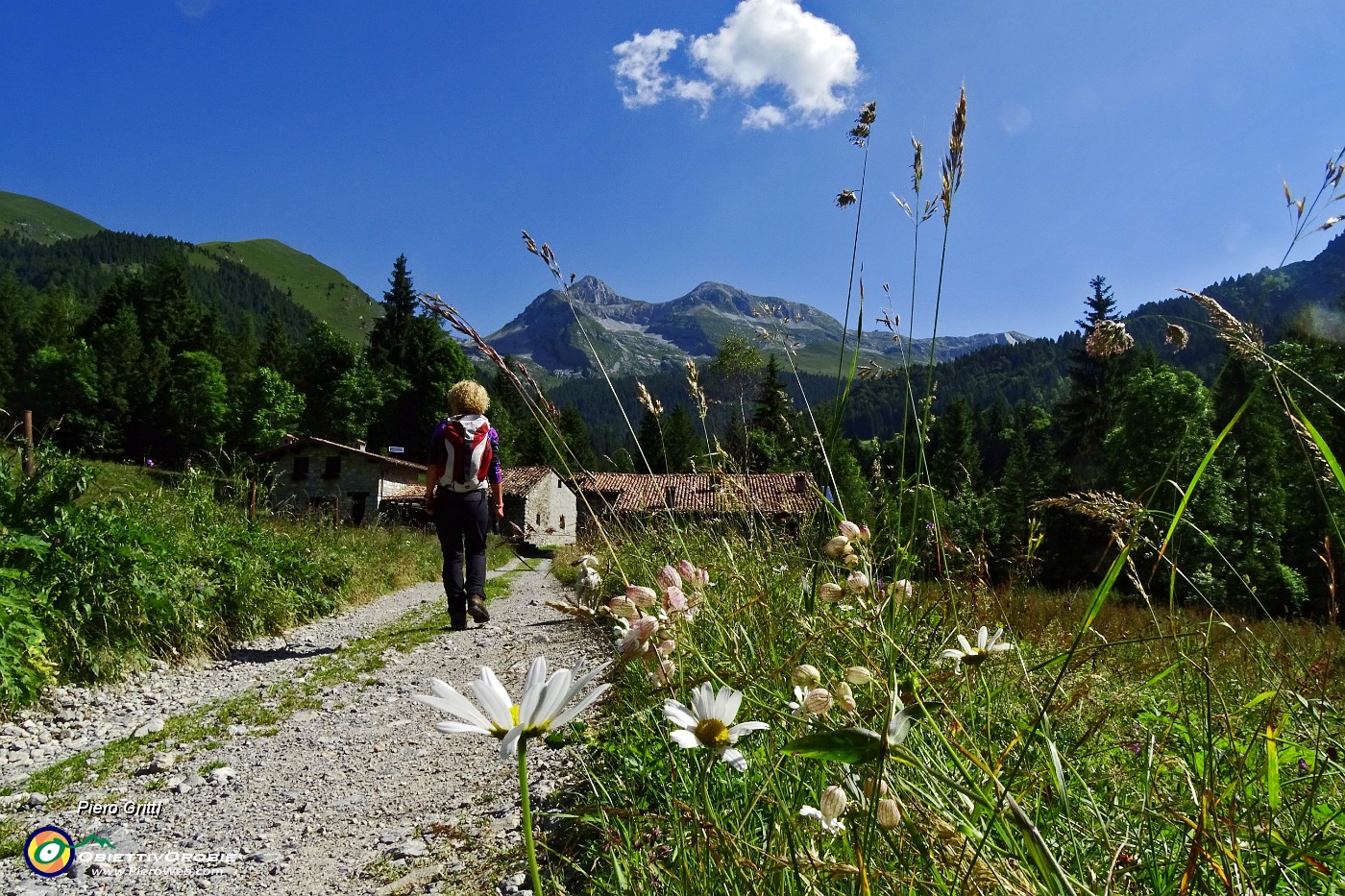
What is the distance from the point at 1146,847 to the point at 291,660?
495cm

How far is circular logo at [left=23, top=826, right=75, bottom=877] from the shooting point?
2.01 meters

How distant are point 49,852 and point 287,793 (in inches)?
25.7

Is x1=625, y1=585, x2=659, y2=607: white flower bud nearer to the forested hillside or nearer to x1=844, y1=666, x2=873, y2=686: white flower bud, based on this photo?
x1=844, y1=666, x2=873, y2=686: white flower bud

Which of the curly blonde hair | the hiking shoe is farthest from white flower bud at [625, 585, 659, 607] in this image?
the hiking shoe

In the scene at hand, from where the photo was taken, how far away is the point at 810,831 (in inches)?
43.8

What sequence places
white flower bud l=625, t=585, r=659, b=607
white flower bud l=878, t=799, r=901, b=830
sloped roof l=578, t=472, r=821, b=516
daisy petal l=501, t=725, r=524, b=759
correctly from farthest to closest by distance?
sloped roof l=578, t=472, r=821, b=516 < white flower bud l=625, t=585, r=659, b=607 < white flower bud l=878, t=799, r=901, b=830 < daisy petal l=501, t=725, r=524, b=759

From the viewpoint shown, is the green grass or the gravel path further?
the gravel path

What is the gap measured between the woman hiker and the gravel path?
4.88ft

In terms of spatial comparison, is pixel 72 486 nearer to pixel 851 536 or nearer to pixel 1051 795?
pixel 851 536

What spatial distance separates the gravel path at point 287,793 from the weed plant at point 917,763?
0.42 meters

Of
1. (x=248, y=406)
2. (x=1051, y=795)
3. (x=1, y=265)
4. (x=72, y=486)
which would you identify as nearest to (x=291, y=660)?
(x=72, y=486)

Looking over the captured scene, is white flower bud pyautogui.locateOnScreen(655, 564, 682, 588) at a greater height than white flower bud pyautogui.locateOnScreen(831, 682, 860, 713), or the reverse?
white flower bud pyautogui.locateOnScreen(655, 564, 682, 588)

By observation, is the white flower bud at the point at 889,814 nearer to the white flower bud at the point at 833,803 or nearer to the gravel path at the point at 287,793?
the white flower bud at the point at 833,803

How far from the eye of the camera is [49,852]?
2.09m
